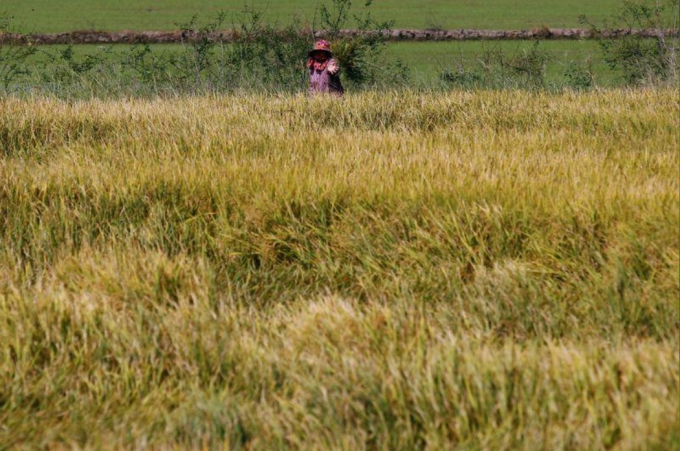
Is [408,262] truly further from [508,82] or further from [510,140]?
[508,82]

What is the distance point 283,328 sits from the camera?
119 inches

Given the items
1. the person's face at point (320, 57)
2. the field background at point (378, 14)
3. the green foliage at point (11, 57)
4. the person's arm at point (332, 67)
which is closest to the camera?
the person's arm at point (332, 67)

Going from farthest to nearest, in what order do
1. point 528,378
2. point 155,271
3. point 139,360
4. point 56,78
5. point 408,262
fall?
point 56,78 → point 408,262 → point 155,271 → point 139,360 → point 528,378

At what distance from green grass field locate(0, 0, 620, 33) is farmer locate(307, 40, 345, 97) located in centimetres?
2419

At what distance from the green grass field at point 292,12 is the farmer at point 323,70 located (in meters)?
24.2

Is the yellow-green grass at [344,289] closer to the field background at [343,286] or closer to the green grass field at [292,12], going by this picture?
the field background at [343,286]

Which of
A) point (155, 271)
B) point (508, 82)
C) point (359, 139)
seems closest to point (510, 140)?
point (359, 139)

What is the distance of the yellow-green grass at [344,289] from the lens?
2311 millimetres

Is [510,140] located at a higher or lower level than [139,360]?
higher

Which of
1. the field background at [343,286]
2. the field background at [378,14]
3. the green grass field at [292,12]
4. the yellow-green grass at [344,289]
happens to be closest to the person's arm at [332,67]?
the field background at [343,286]

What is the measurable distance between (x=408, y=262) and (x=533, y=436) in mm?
1461

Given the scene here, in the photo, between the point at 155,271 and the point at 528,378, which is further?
the point at 155,271

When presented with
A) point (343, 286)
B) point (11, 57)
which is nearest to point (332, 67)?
point (11, 57)

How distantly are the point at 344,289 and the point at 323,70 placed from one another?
17.9 feet
